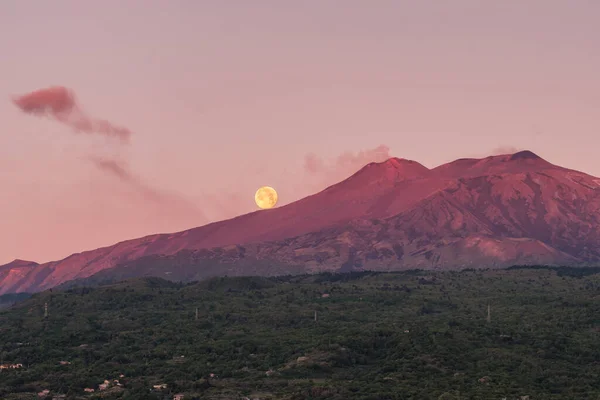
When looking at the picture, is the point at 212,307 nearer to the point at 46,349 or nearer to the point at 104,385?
the point at 46,349

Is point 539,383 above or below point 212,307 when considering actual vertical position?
below

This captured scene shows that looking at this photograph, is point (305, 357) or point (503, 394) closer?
point (503, 394)

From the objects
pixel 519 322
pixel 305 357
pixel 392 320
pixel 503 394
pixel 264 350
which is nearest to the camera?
pixel 503 394

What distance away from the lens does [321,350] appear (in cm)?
12581

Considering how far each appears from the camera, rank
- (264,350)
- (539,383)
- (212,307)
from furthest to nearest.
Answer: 1. (212,307)
2. (264,350)
3. (539,383)

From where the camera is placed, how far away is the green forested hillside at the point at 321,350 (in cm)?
10444

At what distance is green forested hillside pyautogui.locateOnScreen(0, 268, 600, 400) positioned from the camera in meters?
104

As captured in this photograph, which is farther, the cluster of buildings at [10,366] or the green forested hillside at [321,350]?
the cluster of buildings at [10,366]

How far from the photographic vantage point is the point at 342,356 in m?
124

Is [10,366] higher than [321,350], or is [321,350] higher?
[10,366]

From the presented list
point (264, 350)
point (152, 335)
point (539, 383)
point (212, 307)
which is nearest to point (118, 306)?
point (212, 307)

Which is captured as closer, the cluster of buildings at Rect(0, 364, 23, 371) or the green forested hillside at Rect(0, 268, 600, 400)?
the green forested hillside at Rect(0, 268, 600, 400)

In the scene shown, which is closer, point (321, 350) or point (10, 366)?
point (321, 350)

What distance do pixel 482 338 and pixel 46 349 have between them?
228ft
